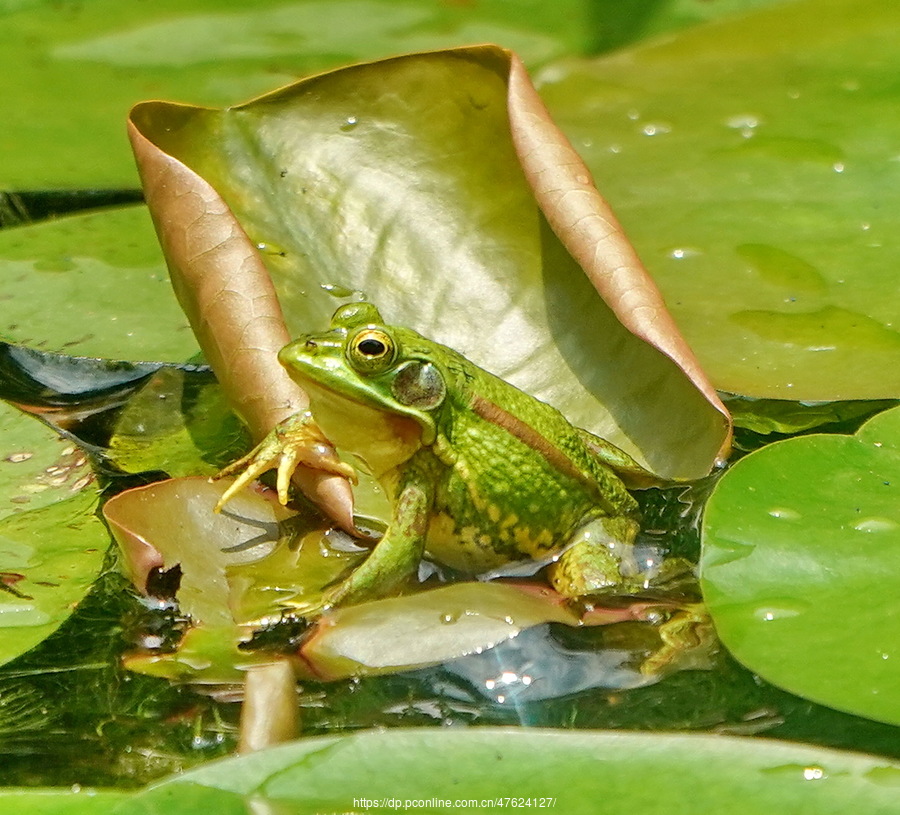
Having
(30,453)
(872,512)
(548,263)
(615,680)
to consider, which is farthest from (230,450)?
(872,512)

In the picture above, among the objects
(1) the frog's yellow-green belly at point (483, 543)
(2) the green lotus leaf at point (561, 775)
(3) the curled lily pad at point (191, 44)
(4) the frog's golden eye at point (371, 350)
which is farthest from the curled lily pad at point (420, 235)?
(3) the curled lily pad at point (191, 44)

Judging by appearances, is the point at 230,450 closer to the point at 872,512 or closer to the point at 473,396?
the point at 473,396

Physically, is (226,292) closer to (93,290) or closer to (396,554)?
(396,554)

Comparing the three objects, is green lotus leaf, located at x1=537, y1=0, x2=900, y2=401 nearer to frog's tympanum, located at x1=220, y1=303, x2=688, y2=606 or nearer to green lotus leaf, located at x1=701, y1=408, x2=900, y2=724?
green lotus leaf, located at x1=701, y1=408, x2=900, y2=724

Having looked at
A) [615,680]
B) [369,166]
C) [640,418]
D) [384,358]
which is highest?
[369,166]

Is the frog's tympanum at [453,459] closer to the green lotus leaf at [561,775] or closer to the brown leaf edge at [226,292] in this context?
the brown leaf edge at [226,292]

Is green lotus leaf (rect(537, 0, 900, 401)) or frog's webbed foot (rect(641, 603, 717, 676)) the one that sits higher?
green lotus leaf (rect(537, 0, 900, 401))

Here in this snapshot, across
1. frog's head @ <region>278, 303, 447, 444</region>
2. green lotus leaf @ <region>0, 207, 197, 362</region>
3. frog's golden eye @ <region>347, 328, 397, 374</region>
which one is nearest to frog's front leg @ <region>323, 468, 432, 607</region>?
frog's head @ <region>278, 303, 447, 444</region>
